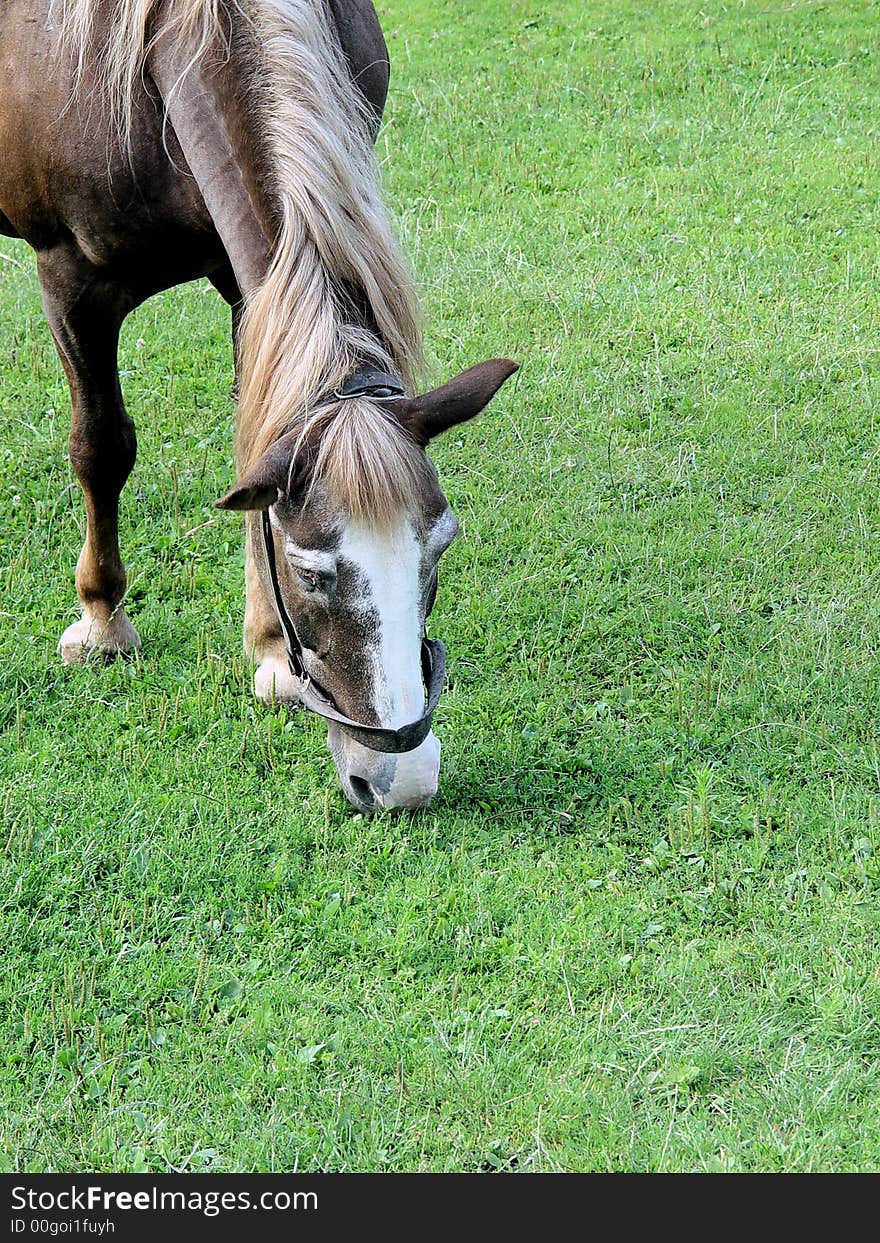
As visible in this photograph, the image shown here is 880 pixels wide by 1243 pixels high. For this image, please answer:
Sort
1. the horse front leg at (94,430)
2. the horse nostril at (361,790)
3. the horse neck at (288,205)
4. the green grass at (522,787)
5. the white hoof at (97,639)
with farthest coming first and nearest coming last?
the white hoof at (97,639)
the horse front leg at (94,430)
the horse nostril at (361,790)
the horse neck at (288,205)
the green grass at (522,787)

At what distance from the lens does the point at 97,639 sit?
15.0 ft

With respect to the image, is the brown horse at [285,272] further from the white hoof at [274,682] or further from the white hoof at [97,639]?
the white hoof at [97,639]

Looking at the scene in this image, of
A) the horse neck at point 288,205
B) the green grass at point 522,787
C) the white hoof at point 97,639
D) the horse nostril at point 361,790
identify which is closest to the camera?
the green grass at point 522,787

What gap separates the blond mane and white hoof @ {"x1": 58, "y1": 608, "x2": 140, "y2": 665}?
5.19ft

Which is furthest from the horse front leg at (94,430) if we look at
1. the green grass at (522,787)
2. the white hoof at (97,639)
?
the green grass at (522,787)

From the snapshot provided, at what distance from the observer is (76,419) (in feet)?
14.6

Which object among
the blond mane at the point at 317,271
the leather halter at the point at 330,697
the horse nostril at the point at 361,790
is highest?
the blond mane at the point at 317,271

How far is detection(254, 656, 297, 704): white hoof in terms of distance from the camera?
13.8 ft

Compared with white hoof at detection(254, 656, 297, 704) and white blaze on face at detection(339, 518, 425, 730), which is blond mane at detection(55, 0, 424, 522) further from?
white hoof at detection(254, 656, 297, 704)

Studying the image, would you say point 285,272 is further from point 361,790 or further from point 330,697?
point 361,790

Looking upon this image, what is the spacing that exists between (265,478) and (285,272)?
0.52 meters

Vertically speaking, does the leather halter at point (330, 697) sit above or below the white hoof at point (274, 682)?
above

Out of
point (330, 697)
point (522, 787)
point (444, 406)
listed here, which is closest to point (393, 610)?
point (330, 697)

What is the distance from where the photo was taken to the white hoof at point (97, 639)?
4.57 metres
